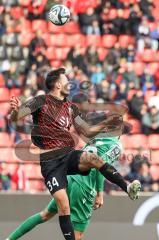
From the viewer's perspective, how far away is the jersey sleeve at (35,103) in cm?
759

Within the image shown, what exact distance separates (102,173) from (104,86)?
6.95m

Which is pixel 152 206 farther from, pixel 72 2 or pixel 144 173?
pixel 72 2

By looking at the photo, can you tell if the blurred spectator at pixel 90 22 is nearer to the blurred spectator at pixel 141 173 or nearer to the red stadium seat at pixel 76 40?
the red stadium seat at pixel 76 40

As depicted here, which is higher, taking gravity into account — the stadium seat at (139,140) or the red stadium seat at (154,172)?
the stadium seat at (139,140)

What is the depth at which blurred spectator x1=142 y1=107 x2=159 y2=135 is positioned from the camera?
13.5 metres

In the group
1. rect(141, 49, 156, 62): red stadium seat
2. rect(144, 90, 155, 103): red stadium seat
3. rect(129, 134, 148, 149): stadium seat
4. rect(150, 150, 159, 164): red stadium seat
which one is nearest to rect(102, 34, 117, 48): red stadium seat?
rect(141, 49, 156, 62): red stadium seat

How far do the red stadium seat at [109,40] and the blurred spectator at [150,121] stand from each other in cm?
267

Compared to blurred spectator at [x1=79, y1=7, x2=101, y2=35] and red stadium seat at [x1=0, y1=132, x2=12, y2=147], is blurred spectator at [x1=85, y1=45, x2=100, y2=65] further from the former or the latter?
red stadium seat at [x1=0, y1=132, x2=12, y2=147]

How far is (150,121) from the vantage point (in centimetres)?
1358

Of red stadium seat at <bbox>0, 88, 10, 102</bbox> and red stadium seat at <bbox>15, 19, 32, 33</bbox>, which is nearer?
red stadium seat at <bbox>0, 88, 10, 102</bbox>

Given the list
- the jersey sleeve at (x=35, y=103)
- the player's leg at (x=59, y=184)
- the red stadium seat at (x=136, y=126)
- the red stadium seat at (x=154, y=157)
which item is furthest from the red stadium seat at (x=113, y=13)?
the player's leg at (x=59, y=184)

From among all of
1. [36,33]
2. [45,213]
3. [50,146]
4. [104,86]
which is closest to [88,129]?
[50,146]

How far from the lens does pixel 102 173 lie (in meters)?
7.53

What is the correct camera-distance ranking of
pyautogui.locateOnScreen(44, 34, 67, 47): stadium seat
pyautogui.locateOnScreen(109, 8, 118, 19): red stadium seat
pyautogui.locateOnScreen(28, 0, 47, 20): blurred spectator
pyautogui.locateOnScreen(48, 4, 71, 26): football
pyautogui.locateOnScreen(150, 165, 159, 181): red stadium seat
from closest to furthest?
pyautogui.locateOnScreen(48, 4, 71, 26): football → pyautogui.locateOnScreen(150, 165, 159, 181): red stadium seat → pyautogui.locateOnScreen(109, 8, 118, 19): red stadium seat → pyautogui.locateOnScreen(44, 34, 67, 47): stadium seat → pyautogui.locateOnScreen(28, 0, 47, 20): blurred spectator
